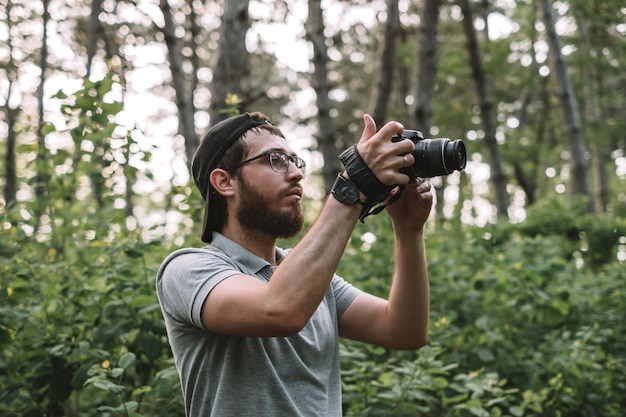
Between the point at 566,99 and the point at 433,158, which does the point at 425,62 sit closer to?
the point at 566,99

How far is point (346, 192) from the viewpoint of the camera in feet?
6.15

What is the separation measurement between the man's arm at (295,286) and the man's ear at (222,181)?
500 millimetres

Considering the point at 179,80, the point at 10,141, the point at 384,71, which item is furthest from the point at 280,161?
the point at 10,141

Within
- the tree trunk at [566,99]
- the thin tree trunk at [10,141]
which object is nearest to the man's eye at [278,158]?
the tree trunk at [566,99]

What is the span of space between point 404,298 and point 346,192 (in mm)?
633

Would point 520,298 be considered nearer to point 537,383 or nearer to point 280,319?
point 537,383

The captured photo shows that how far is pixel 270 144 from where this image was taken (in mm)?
2314

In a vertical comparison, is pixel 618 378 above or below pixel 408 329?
below

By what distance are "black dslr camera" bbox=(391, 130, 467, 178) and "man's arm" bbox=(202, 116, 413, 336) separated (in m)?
0.19

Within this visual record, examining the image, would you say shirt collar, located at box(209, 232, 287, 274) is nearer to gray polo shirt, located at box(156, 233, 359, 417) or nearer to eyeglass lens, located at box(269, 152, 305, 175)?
gray polo shirt, located at box(156, 233, 359, 417)

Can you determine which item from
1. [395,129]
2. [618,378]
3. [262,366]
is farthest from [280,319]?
[618,378]

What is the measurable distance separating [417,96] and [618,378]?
4610 millimetres

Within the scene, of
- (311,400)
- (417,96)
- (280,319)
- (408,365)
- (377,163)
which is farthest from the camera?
(417,96)

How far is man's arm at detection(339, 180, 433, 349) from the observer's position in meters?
2.28
